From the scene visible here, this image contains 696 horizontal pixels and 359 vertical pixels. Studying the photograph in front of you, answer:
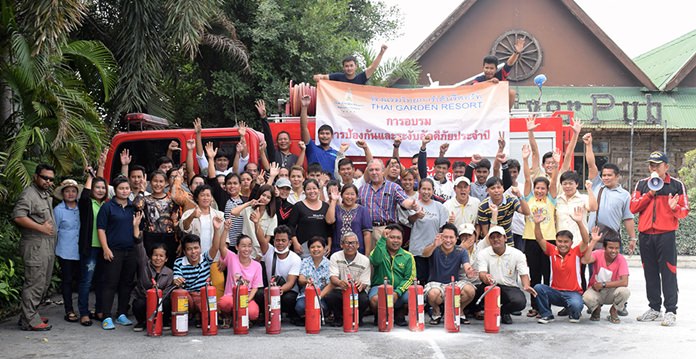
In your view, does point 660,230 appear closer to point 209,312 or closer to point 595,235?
point 595,235

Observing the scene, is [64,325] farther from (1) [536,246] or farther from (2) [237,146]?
(1) [536,246]

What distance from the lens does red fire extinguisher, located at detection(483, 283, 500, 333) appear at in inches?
316

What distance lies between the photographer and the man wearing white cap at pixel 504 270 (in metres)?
8.50

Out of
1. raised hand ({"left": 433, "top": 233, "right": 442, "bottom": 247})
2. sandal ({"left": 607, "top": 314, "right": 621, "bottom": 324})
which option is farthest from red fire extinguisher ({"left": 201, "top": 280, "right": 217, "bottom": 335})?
sandal ({"left": 607, "top": 314, "right": 621, "bottom": 324})

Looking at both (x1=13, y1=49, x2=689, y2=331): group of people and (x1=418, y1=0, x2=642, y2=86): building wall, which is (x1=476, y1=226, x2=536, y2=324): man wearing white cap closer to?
(x1=13, y1=49, x2=689, y2=331): group of people

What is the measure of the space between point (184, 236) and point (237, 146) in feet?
6.65

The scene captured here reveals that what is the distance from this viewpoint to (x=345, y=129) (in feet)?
36.3

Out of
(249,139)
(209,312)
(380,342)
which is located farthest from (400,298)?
(249,139)

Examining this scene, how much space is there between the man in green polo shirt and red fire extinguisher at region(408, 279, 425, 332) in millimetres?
328

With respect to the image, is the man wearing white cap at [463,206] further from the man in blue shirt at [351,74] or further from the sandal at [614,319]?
the man in blue shirt at [351,74]

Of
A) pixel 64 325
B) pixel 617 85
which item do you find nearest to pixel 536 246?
pixel 64 325

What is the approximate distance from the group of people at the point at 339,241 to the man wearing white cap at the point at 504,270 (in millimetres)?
16

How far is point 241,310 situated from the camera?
26.2ft

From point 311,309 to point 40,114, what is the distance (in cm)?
441
